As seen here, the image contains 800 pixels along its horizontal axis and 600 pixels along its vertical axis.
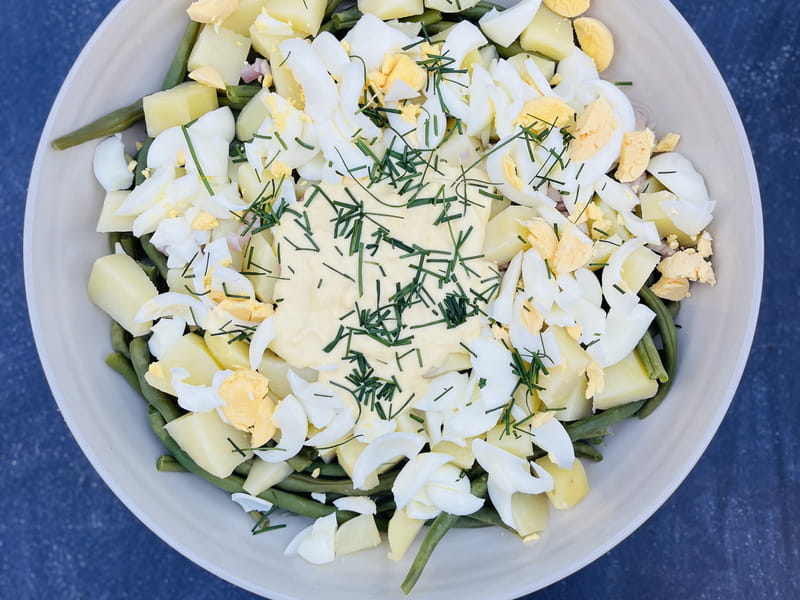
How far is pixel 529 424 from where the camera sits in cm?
147

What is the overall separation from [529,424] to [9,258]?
1184 mm

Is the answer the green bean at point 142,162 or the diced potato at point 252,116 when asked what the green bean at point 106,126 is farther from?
the diced potato at point 252,116

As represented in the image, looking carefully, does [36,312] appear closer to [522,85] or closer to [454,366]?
[454,366]

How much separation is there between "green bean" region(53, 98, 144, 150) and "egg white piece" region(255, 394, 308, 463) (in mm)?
589

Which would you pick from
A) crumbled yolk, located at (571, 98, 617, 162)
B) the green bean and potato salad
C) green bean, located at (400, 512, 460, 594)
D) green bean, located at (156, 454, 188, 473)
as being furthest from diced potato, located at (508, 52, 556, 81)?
green bean, located at (156, 454, 188, 473)

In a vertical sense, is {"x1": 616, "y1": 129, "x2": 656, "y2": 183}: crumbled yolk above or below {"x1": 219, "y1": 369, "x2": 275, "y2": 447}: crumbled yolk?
above

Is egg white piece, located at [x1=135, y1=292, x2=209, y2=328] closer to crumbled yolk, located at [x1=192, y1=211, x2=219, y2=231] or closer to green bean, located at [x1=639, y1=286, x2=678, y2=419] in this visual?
crumbled yolk, located at [x1=192, y1=211, x2=219, y2=231]

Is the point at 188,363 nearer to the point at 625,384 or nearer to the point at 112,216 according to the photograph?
the point at 112,216

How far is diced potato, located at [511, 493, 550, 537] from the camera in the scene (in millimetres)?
1491

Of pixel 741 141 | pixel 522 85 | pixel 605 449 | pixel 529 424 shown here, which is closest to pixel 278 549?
pixel 529 424

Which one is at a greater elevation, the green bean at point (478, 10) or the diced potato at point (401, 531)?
the green bean at point (478, 10)

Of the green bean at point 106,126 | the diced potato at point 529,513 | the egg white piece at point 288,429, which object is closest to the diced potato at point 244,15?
the green bean at point 106,126

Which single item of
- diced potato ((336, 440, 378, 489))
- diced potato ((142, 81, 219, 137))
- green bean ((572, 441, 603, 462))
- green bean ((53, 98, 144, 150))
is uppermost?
diced potato ((142, 81, 219, 137))

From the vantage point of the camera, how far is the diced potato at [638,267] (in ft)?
4.75
